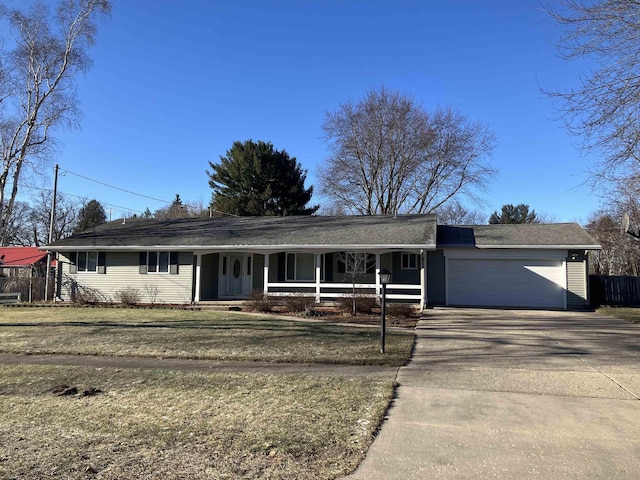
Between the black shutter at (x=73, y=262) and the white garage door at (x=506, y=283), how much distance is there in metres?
16.2

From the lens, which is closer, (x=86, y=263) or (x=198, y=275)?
(x=198, y=275)

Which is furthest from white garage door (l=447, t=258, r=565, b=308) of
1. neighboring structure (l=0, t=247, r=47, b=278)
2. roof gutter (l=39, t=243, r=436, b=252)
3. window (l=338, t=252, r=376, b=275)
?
neighboring structure (l=0, t=247, r=47, b=278)

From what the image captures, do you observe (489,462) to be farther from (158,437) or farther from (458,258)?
(458,258)

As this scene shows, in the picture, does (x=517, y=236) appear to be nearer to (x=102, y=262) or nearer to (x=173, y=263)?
(x=173, y=263)

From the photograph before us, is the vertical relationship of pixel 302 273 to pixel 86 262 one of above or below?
below

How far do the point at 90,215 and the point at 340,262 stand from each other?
4423cm

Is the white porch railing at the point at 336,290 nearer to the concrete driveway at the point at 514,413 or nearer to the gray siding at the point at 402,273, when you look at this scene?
the gray siding at the point at 402,273

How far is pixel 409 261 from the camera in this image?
751 inches

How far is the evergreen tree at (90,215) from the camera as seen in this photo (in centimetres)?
5194

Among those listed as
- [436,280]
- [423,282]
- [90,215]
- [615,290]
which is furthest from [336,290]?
[90,215]

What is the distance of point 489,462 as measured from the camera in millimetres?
3643

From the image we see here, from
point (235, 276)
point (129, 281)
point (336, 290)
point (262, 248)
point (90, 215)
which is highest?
point (90, 215)

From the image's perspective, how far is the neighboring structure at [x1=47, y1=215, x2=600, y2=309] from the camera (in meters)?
17.5

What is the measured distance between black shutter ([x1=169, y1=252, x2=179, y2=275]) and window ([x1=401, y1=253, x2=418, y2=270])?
9.73 metres
